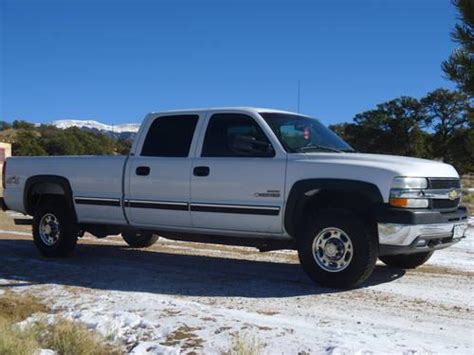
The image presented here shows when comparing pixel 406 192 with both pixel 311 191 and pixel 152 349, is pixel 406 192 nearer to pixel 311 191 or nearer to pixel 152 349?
pixel 311 191

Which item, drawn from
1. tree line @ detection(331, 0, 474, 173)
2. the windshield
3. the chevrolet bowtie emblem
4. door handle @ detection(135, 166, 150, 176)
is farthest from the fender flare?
tree line @ detection(331, 0, 474, 173)

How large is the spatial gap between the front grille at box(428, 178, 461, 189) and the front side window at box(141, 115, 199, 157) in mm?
2992

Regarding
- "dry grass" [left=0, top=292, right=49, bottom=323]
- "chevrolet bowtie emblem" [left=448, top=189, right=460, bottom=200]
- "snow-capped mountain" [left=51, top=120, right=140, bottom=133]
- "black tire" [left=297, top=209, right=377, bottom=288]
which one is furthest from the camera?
"snow-capped mountain" [left=51, top=120, right=140, bottom=133]

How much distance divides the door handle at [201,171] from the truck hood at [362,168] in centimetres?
107

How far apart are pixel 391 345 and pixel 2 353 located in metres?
2.97

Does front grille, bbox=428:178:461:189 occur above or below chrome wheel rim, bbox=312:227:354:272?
above

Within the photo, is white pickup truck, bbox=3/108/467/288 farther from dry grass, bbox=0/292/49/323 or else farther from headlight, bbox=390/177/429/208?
dry grass, bbox=0/292/49/323

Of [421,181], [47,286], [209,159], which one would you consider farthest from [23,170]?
[421,181]

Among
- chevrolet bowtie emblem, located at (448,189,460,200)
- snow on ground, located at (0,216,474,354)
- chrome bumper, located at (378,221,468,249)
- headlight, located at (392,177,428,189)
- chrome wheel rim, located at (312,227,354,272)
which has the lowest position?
snow on ground, located at (0,216,474,354)

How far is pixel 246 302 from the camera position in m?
6.43

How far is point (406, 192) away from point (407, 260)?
2024 mm

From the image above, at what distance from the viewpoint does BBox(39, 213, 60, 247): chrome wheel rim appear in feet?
30.3

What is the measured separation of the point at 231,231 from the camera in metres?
7.58

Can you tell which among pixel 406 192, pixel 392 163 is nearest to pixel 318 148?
pixel 392 163
